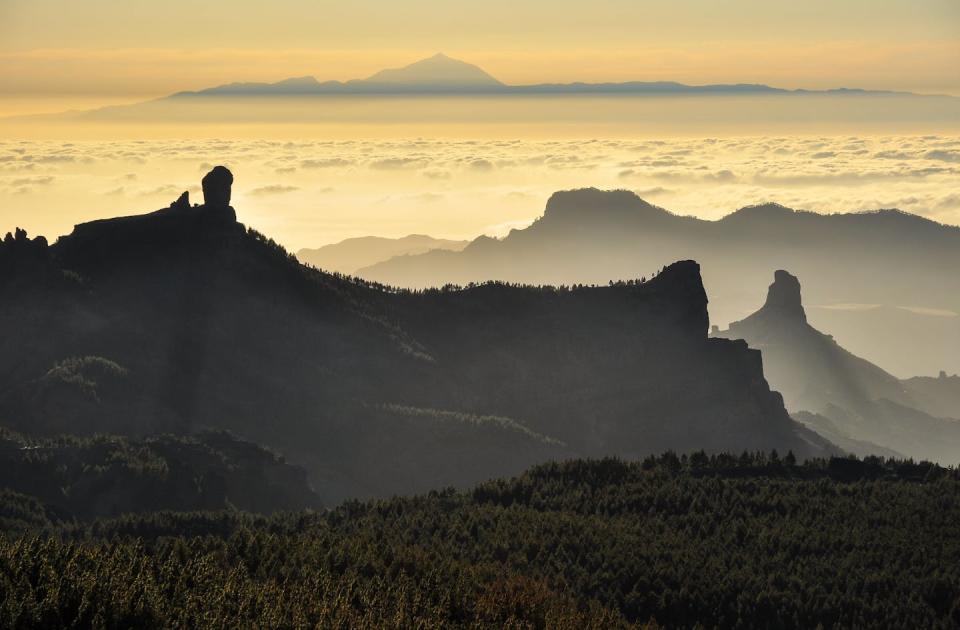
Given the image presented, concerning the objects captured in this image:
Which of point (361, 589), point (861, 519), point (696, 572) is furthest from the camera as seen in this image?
point (861, 519)

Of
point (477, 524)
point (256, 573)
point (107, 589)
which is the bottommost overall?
point (477, 524)

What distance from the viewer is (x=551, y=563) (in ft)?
504

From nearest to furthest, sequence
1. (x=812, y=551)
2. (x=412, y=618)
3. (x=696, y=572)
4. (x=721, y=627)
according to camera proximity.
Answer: (x=412, y=618)
(x=721, y=627)
(x=696, y=572)
(x=812, y=551)

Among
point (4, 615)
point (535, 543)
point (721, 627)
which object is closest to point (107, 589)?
point (4, 615)

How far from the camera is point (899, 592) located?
5635 inches

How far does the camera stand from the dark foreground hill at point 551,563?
3642 inches

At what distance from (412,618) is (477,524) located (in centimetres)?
6942

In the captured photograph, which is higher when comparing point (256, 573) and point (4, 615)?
point (4, 615)

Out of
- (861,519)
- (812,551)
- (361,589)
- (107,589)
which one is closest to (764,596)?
(812,551)

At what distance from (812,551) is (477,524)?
3437cm

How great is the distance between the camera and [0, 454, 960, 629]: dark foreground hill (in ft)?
303

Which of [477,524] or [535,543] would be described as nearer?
[535,543]

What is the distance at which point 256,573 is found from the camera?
383 feet

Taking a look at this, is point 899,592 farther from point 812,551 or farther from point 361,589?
point 361,589
